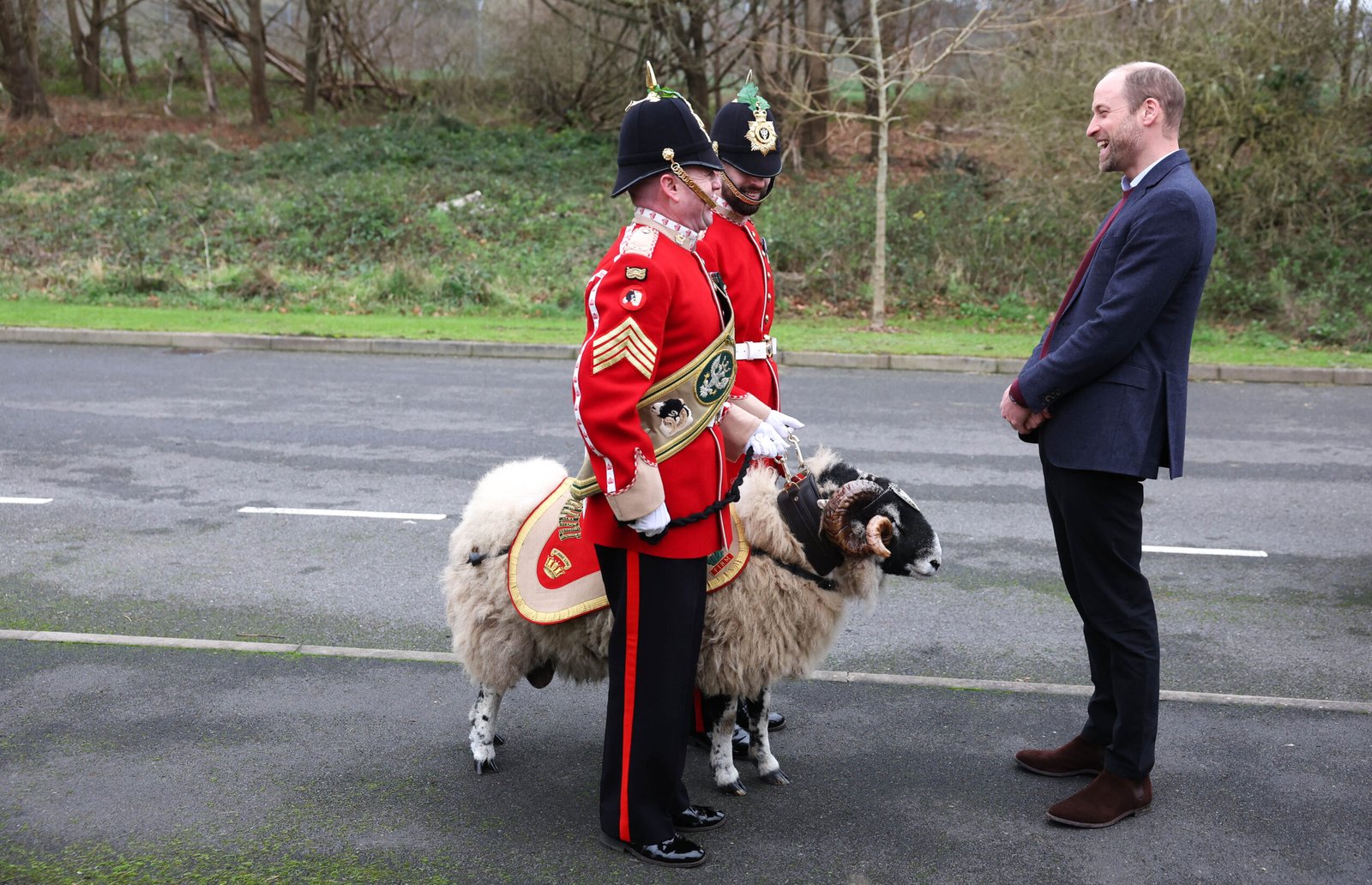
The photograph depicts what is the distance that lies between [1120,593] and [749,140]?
7.51 feet

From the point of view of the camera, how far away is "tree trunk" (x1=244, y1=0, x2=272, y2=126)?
3269cm

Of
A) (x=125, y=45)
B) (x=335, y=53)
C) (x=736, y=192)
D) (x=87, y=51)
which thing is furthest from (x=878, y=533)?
(x=125, y=45)

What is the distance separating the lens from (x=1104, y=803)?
4.15 metres

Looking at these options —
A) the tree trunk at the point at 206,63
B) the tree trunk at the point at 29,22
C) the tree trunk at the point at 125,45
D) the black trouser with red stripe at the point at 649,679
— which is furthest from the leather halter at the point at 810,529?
the tree trunk at the point at 125,45

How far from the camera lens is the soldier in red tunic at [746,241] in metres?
5.01

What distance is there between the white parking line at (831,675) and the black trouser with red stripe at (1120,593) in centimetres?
101

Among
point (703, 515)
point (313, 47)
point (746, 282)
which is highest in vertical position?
point (313, 47)

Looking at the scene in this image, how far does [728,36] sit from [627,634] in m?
26.3

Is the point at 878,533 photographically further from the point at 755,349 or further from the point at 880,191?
the point at 880,191

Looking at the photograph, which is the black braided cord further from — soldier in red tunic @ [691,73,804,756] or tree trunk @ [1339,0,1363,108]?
tree trunk @ [1339,0,1363,108]

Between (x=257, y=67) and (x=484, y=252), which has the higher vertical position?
(x=257, y=67)

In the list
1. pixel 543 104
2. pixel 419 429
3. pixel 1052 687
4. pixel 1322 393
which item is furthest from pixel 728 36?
pixel 1052 687

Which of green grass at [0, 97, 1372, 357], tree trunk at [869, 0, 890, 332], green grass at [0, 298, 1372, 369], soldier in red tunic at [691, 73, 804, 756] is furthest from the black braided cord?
tree trunk at [869, 0, 890, 332]

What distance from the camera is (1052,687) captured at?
17.2 feet
